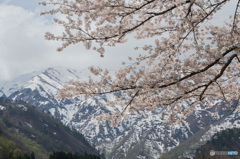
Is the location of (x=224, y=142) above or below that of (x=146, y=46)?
above

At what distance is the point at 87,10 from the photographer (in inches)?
216

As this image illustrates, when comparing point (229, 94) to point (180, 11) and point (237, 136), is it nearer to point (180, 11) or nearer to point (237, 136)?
point (180, 11)

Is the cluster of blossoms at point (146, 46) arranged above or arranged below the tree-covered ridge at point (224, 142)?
below

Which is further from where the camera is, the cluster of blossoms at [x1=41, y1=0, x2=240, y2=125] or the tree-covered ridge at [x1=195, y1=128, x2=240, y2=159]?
the tree-covered ridge at [x1=195, y1=128, x2=240, y2=159]

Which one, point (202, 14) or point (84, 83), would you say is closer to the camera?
point (202, 14)

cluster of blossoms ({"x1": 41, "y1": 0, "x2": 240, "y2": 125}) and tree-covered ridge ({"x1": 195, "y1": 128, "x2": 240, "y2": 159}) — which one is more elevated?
tree-covered ridge ({"x1": 195, "y1": 128, "x2": 240, "y2": 159})

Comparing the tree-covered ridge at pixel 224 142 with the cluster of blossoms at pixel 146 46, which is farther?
the tree-covered ridge at pixel 224 142

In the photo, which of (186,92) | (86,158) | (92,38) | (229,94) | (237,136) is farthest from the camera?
(237,136)

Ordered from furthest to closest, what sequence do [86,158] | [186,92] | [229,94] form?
[86,158]
[229,94]
[186,92]

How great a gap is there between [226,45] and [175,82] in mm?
1615

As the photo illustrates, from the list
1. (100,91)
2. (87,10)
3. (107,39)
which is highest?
(87,10)

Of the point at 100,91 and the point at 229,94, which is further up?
the point at 229,94

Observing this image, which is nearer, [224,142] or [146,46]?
[146,46]

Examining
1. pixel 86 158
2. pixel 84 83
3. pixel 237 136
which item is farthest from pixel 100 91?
pixel 237 136
